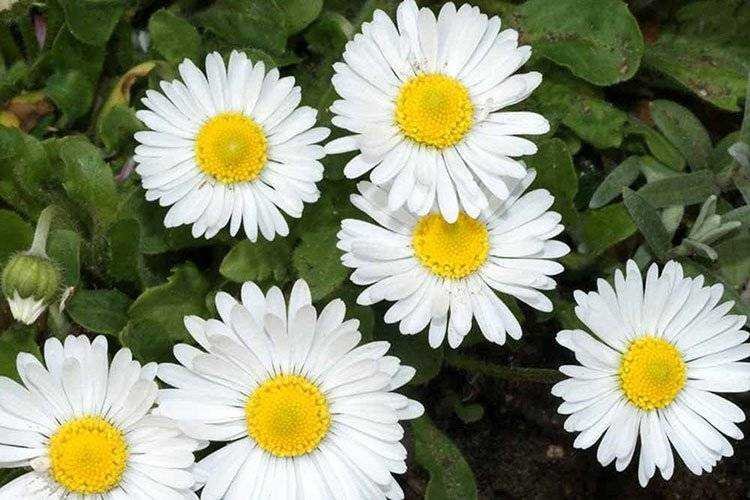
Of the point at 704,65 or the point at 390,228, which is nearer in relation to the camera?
the point at 390,228

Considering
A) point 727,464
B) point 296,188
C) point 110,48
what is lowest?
point 727,464

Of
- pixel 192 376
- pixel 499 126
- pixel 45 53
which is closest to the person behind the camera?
pixel 192 376

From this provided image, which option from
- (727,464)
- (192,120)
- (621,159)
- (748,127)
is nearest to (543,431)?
(727,464)

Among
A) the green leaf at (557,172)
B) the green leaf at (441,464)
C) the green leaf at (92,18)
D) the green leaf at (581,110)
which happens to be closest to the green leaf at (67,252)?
the green leaf at (92,18)

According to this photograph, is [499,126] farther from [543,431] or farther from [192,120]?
[543,431]

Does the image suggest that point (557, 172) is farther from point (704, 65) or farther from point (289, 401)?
point (289, 401)

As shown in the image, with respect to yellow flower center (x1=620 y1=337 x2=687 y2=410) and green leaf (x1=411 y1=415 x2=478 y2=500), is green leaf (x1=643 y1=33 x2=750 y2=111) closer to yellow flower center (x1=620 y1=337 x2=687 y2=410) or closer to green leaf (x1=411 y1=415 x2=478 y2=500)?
yellow flower center (x1=620 y1=337 x2=687 y2=410)

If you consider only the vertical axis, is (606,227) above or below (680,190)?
below

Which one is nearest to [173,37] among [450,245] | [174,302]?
[174,302]
